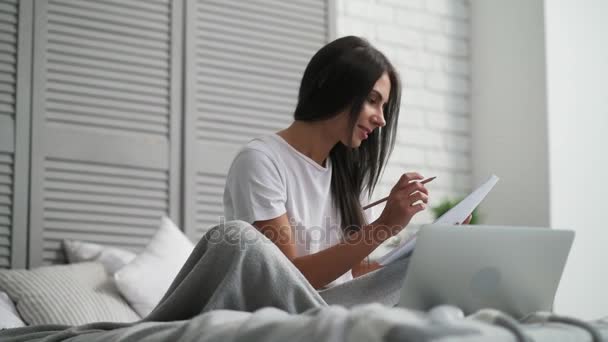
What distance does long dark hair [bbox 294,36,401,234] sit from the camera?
223 centimetres

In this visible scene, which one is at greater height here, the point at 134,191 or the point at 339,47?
the point at 339,47

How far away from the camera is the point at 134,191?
3109 mm

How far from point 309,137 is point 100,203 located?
3.63ft

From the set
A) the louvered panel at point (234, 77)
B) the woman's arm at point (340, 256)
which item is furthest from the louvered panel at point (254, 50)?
the woman's arm at point (340, 256)

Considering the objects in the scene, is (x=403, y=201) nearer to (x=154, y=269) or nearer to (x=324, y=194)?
(x=324, y=194)

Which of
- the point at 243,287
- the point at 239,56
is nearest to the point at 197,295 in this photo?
the point at 243,287

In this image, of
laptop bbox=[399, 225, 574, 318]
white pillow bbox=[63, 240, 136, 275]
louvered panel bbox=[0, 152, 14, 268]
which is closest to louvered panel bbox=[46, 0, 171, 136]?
louvered panel bbox=[0, 152, 14, 268]

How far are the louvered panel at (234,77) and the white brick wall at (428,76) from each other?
1.38 ft

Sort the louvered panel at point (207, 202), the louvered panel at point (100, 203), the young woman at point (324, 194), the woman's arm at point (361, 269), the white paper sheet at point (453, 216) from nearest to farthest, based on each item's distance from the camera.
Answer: the young woman at point (324, 194)
the white paper sheet at point (453, 216)
the woman's arm at point (361, 269)
the louvered panel at point (100, 203)
the louvered panel at point (207, 202)

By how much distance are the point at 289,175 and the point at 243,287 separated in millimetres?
786

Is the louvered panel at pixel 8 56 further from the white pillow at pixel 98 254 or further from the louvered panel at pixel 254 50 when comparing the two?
the louvered panel at pixel 254 50

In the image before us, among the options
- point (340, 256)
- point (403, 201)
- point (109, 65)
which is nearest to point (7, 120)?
point (109, 65)

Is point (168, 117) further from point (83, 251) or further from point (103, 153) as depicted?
point (83, 251)

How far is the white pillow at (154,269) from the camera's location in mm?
2648
